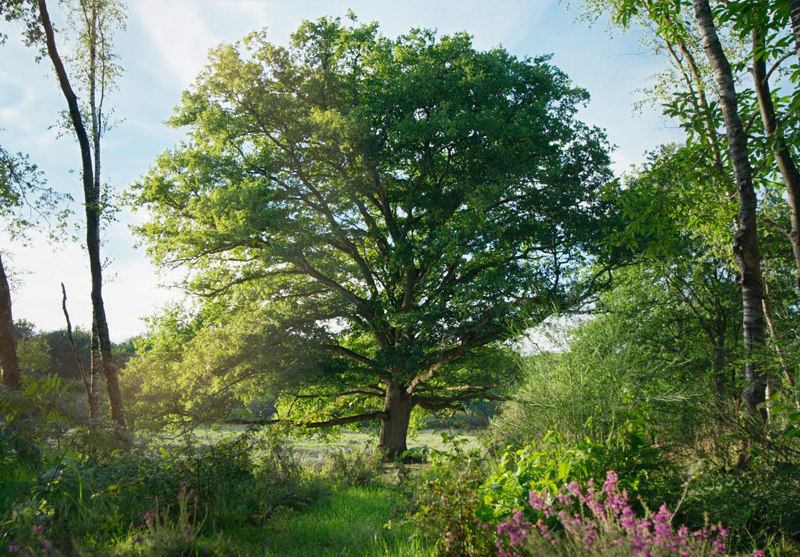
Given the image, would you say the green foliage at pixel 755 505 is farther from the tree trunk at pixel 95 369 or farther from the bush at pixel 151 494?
the tree trunk at pixel 95 369

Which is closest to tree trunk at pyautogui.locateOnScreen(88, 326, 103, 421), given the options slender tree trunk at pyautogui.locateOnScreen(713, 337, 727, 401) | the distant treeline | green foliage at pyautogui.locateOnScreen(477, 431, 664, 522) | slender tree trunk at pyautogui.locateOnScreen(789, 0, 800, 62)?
green foliage at pyautogui.locateOnScreen(477, 431, 664, 522)

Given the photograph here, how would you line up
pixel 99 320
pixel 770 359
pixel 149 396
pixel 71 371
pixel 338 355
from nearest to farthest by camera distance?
pixel 770 359 → pixel 99 320 → pixel 149 396 → pixel 338 355 → pixel 71 371

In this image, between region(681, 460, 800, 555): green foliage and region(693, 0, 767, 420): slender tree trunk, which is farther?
region(693, 0, 767, 420): slender tree trunk

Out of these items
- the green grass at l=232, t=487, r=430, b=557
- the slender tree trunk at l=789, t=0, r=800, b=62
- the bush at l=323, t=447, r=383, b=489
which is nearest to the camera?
the green grass at l=232, t=487, r=430, b=557

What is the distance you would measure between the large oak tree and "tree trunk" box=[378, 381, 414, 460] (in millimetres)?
49

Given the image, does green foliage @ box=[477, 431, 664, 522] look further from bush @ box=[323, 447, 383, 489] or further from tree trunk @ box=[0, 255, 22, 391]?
tree trunk @ box=[0, 255, 22, 391]

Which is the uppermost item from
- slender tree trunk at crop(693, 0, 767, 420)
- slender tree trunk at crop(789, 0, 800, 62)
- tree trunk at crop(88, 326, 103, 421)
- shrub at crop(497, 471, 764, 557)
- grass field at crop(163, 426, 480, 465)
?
slender tree trunk at crop(789, 0, 800, 62)

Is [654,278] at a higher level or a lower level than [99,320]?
higher

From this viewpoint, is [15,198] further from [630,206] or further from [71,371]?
[71,371]

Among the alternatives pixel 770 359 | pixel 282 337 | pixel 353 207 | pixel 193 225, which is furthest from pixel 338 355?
pixel 770 359

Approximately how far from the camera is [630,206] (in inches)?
279

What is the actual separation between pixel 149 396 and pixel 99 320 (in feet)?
11.4

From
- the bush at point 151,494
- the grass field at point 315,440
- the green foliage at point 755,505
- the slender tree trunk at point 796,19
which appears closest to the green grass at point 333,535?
the bush at point 151,494

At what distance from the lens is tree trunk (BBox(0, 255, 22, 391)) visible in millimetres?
8445
